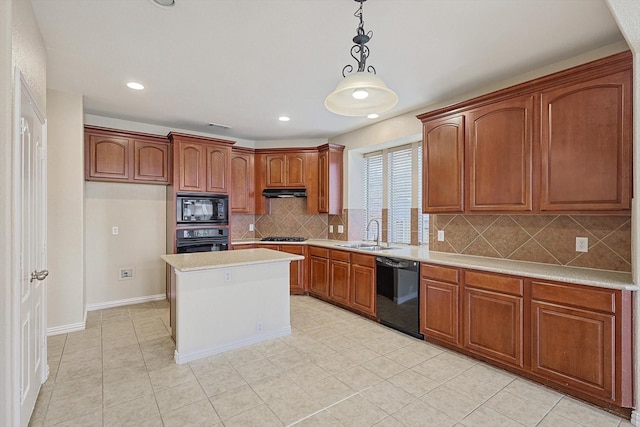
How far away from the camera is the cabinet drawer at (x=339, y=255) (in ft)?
14.1

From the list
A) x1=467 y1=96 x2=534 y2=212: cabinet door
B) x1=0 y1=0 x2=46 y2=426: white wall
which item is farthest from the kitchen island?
x1=467 y1=96 x2=534 y2=212: cabinet door

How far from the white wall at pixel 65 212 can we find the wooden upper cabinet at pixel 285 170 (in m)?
2.63

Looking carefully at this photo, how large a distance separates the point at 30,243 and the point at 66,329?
2.00 meters

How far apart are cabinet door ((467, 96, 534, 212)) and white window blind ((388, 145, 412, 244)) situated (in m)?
1.46

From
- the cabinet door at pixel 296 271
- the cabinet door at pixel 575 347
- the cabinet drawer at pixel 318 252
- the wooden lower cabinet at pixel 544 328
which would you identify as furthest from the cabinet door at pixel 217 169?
the cabinet door at pixel 575 347

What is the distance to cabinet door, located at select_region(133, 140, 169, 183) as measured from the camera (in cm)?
441

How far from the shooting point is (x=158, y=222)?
15.7 feet

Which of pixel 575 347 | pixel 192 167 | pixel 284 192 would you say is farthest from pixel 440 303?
pixel 192 167

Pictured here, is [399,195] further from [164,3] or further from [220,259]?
[164,3]

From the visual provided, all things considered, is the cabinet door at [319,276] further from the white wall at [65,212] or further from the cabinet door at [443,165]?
the white wall at [65,212]

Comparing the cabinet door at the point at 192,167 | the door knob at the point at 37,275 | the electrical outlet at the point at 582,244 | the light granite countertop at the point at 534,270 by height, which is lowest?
the light granite countertop at the point at 534,270

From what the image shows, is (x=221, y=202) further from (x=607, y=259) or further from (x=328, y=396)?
(x=607, y=259)

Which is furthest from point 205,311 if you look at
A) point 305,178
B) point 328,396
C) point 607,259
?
point 607,259

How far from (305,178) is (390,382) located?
3.56m
